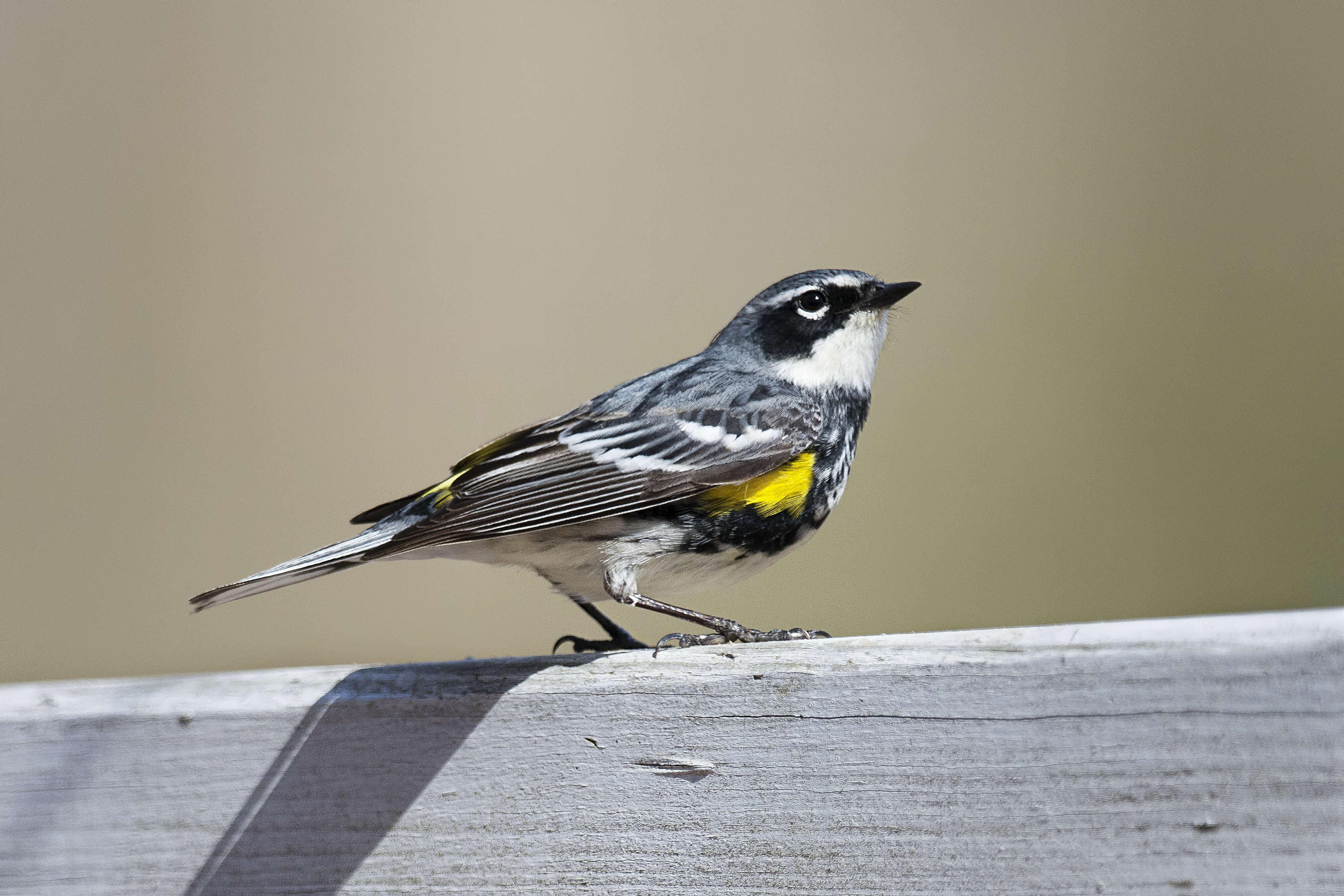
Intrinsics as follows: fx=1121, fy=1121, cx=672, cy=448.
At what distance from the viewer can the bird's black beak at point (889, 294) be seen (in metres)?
3.45

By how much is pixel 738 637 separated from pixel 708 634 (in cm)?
13

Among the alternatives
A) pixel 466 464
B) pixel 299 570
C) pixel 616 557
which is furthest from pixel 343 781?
pixel 466 464

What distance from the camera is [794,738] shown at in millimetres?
1872

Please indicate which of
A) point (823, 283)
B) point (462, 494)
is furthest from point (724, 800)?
point (823, 283)

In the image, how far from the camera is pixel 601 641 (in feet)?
10.7

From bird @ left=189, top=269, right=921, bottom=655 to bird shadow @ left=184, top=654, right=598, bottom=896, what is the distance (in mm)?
416

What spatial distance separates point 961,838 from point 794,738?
304 mm

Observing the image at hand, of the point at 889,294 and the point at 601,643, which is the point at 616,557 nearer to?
the point at 601,643

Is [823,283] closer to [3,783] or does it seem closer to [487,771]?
[487,771]

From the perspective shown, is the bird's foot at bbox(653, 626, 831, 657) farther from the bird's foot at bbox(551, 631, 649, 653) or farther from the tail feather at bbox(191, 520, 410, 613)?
the tail feather at bbox(191, 520, 410, 613)

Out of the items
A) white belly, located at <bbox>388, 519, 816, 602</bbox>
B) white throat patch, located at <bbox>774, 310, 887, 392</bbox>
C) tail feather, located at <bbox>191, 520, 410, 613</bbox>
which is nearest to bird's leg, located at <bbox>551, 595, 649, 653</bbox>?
white belly, located at <bbox>388, 519, 816, 602</bbox>

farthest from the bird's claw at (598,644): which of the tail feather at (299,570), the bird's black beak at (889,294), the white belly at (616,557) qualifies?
the bird's black beak at (889,294)

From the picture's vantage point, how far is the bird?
279 centimetres

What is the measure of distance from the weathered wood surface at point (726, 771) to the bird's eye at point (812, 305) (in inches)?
65.6
